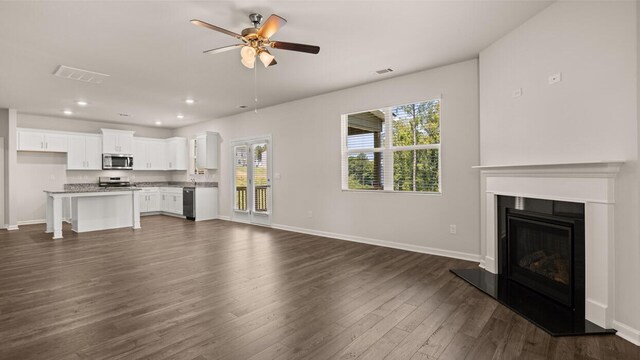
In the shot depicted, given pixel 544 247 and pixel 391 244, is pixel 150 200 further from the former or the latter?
pixel 544 247

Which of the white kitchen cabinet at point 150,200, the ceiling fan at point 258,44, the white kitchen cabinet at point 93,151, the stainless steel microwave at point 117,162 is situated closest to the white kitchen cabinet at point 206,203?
the white kitchen cabinet at point 150,200

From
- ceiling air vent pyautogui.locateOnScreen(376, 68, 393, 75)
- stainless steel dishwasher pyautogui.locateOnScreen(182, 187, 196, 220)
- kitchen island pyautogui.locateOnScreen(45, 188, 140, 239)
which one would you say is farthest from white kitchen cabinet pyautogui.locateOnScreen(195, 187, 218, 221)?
ceiling air vent pyautogui.locateOnScreen(376, 68, 393, 75)

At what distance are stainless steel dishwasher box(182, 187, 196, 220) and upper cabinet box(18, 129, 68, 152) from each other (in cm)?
306

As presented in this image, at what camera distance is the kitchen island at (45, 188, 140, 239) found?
5909mm

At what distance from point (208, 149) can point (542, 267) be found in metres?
7.59

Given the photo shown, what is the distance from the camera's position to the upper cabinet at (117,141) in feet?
27.0

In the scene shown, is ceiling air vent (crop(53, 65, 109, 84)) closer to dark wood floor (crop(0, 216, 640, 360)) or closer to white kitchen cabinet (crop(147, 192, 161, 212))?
dark wood floor (crop(0, 216, 640, 360))

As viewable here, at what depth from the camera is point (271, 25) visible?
2686 mm

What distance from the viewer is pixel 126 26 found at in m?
3.17

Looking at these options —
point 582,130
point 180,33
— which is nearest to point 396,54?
point 582,130

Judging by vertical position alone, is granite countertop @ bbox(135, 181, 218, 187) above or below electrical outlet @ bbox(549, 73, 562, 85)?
below

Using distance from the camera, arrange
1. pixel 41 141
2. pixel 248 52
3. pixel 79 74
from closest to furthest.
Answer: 1. pixel 248 52
2. pixel 79 74
3. pixel 41 141

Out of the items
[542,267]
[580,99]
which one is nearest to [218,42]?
[580,99]

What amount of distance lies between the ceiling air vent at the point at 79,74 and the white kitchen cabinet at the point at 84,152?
392 centimetres
